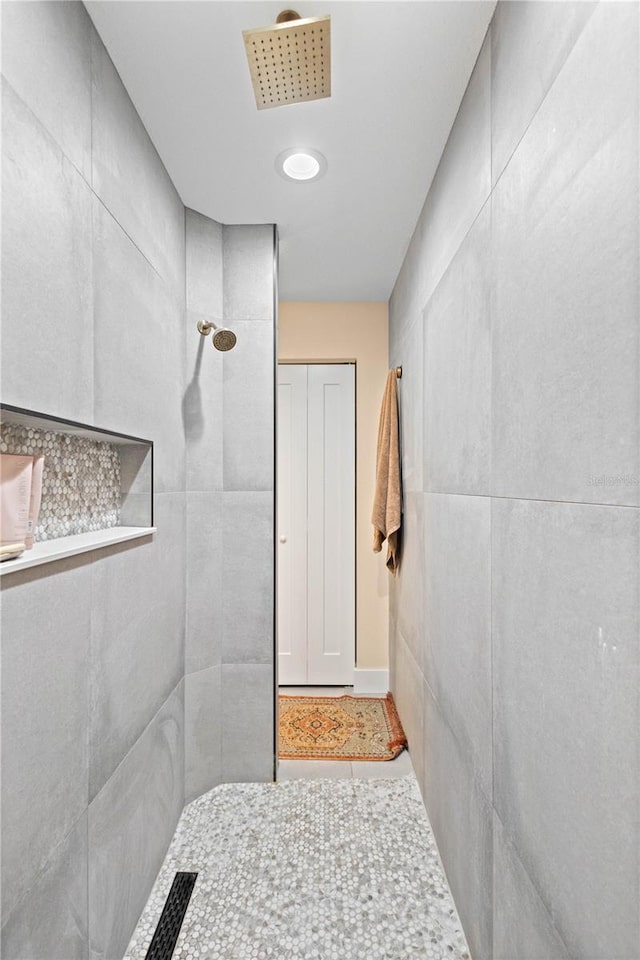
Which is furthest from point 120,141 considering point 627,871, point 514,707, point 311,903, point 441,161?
point 311,903

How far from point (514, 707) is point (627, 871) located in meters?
0.38

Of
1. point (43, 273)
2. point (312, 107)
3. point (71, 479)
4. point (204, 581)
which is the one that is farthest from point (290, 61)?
point (204, 581)

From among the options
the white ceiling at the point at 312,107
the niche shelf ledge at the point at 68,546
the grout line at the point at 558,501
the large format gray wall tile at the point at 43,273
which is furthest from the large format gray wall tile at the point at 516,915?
the white ceiling at the point at 312,107

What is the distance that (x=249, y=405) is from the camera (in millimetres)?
2070

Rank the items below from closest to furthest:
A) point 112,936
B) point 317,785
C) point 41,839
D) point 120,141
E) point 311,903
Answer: point 41,839 < point 112,936 < point 120,141 < point 311,903 < point 317,785

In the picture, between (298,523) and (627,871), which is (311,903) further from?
(298,523)

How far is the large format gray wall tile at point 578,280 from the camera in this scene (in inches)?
25.7

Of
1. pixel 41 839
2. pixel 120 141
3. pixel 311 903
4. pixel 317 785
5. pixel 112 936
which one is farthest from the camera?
pixel 317 785

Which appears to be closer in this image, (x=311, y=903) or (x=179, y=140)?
(x=311, y=903)

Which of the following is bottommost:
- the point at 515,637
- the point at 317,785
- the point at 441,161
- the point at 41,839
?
the point at 317,785

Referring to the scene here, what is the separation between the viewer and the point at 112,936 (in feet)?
4.02

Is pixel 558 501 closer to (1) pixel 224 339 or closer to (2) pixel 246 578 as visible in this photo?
(1) pixel 224 339

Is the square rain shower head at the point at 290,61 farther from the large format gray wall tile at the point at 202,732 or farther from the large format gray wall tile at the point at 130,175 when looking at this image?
the large format gray wall tile at the point at 202,732

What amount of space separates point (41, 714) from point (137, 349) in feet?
3.11
